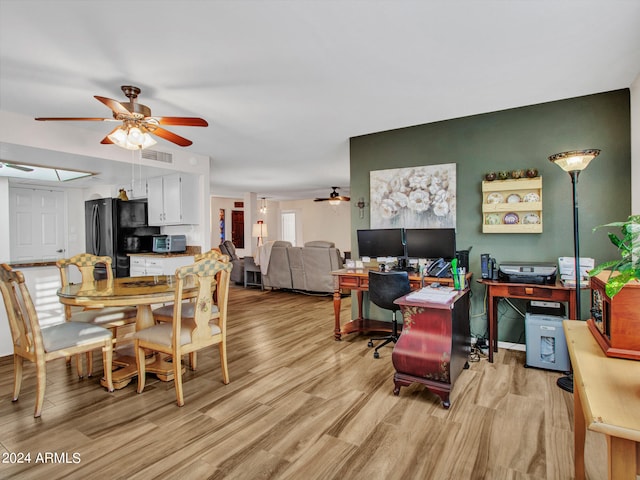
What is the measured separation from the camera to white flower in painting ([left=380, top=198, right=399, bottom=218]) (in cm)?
411

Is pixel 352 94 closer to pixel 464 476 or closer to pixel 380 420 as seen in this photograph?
pixel 380 420

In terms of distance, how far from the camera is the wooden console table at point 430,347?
2.31 metres

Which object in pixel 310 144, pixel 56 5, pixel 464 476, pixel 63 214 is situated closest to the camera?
pixel 464 476

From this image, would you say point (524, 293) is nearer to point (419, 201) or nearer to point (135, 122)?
point (419, 201)

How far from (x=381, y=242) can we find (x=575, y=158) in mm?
1863

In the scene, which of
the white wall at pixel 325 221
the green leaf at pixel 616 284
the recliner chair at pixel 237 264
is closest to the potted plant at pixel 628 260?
the green leaf at pixel 616 284

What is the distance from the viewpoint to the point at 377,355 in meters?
3.28

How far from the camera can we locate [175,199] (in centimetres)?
513

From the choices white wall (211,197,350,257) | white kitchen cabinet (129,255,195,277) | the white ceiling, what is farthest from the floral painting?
white wall (211,197,350,257)

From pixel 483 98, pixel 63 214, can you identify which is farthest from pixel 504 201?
pixel 63 214

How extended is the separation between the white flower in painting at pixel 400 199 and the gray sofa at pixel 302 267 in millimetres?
2245

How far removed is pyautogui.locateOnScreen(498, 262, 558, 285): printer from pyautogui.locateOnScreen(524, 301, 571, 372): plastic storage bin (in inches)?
12.9

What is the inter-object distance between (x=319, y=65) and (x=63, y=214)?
6.32 m

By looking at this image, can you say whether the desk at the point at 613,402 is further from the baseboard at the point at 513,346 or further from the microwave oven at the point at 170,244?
the microwave oven at the point at 170,244
